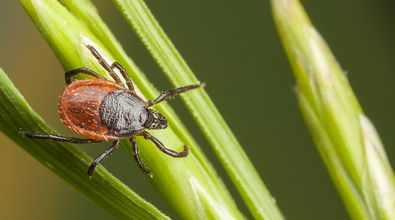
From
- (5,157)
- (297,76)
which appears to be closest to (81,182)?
(297,76)

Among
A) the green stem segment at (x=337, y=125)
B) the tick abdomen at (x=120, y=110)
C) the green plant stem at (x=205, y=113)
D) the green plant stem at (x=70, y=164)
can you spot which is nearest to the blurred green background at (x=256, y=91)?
the tick abdomen at (x=120, y=110)

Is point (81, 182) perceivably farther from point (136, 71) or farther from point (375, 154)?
point (375, 154)

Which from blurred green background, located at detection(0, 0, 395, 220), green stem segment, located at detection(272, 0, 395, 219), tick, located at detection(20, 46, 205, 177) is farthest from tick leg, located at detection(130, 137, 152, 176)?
blurred green background, located at detection(0, 0, 395, 220)

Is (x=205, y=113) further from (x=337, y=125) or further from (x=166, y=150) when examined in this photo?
(x=337, y=125)

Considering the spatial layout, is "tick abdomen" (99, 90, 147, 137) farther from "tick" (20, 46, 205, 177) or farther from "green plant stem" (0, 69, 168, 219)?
"green plant stem" (0, 69, 168, 219)

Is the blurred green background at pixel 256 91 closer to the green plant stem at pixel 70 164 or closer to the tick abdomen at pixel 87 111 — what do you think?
the tick abdomen at pixel 87 111

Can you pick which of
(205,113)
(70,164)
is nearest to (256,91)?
(205,113)

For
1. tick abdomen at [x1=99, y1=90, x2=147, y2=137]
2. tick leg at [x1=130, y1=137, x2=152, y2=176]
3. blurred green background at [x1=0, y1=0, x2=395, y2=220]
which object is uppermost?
tick abdomen at [x1=99, y1=90, x2=147, y2=137]
